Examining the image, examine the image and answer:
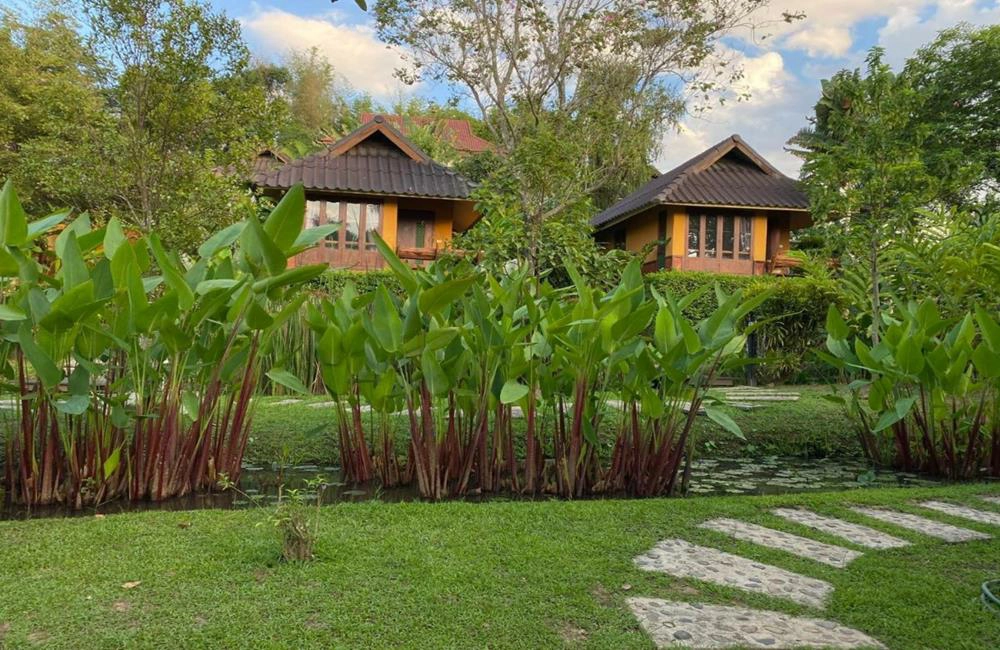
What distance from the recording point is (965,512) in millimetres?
3102

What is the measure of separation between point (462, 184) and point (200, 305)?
1462 cm

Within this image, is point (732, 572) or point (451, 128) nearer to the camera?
point (732, 572)

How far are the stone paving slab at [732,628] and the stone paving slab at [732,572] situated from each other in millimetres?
174

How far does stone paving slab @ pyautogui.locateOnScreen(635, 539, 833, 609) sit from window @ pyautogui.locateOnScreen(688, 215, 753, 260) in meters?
18.1

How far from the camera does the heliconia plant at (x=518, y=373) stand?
3.09 meters

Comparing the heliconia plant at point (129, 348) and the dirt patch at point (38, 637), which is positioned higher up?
the heliconia plant at point (129, 348)

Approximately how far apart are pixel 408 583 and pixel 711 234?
19.2 m

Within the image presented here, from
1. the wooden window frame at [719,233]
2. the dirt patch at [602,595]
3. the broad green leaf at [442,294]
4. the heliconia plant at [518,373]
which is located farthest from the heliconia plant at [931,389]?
the wooden window frame at [719,233]

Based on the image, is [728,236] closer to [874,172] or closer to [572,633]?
[874,172]

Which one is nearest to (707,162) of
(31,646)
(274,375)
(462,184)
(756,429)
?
(462,184)

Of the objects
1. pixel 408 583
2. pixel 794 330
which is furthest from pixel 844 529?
pixel 794 330

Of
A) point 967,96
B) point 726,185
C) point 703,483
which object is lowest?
point 703,483

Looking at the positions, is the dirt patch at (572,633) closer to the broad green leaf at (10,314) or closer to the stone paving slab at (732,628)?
the stone paving slab at (732,628)

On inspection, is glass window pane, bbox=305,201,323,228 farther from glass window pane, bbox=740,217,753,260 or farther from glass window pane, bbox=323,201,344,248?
glass window pane, bbox=740,217,753,260
